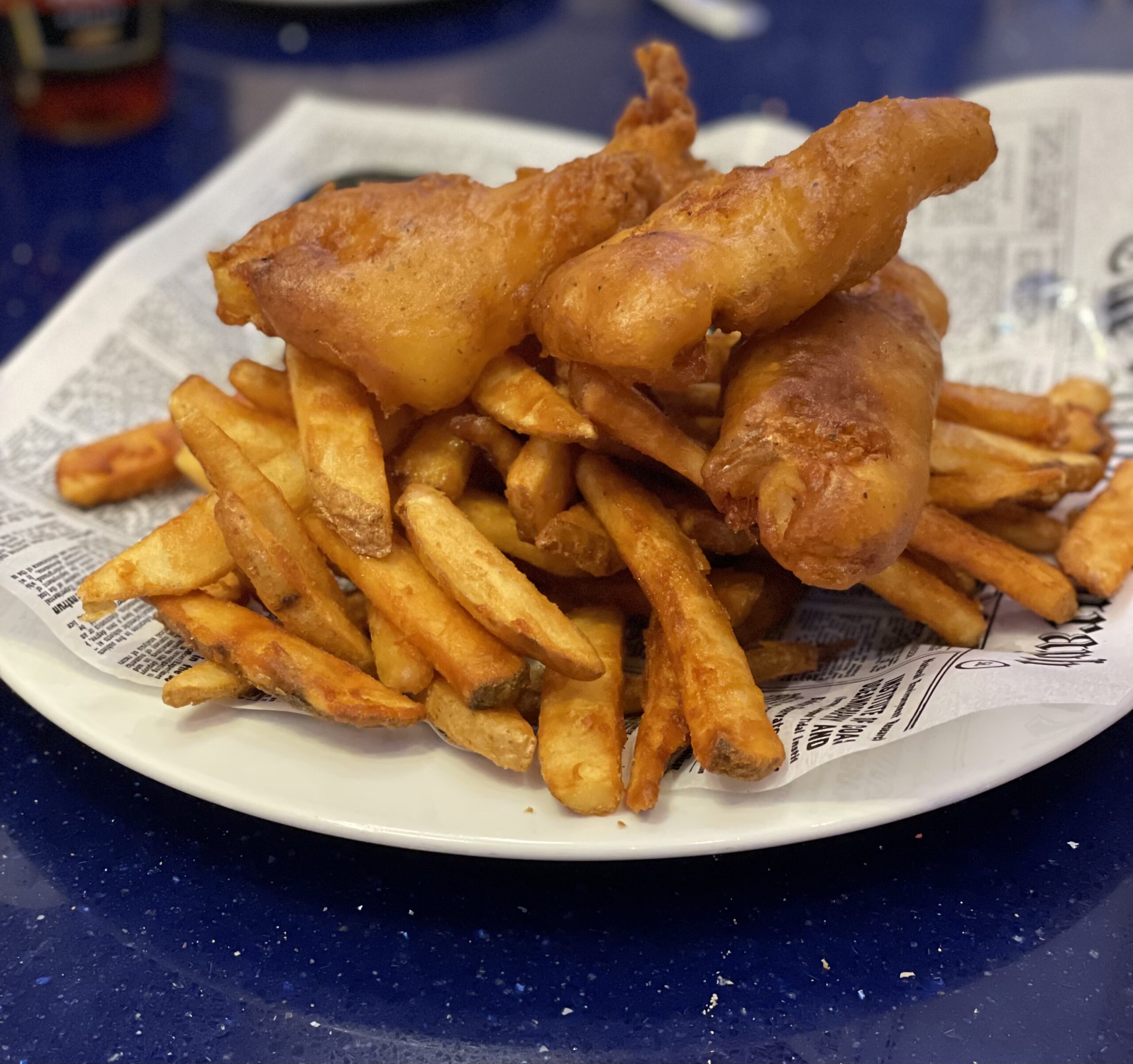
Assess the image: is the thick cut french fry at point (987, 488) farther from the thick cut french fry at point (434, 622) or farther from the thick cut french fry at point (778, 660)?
the thick cut french fry at point (434, 622)

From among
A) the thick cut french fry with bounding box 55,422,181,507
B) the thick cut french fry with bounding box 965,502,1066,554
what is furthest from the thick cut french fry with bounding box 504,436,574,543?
the thick cut french fry with bounding box 55,422,181,507

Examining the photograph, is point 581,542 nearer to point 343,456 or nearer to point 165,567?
point 343,456

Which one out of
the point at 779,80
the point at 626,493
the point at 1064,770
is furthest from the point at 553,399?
the point at 779,80

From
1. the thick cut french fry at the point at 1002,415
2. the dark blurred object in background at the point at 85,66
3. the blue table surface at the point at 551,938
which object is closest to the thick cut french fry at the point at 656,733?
the blue table surface at the point at 551,938

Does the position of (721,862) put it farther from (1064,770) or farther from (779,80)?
(779,80)

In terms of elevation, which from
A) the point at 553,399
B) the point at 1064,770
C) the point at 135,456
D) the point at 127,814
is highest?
the point at 553,399

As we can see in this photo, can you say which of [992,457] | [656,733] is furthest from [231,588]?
[992,457]
